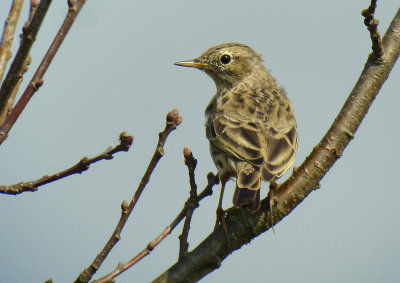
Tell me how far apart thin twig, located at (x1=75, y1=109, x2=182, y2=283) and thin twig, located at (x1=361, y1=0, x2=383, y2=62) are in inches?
73.4

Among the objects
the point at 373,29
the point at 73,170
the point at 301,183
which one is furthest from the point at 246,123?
the point at 73,170

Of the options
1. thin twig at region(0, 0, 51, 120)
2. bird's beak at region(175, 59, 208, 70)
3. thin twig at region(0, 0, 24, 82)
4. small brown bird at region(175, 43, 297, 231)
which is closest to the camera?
thin twig at region(0, 0, 51, 120)

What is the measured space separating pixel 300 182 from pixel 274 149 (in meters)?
1.39

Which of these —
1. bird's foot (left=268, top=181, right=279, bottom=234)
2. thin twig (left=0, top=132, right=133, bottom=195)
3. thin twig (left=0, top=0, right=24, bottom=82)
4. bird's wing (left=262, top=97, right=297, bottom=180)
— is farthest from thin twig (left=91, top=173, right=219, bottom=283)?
thin twig (left=0, top=0, right=24, bottom=82)

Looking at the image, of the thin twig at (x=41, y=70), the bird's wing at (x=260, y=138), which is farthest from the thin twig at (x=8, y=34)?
the bird's wing at (x=260, y=138)

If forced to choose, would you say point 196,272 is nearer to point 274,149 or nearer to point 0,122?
point 0,122

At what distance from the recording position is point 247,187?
545 cm

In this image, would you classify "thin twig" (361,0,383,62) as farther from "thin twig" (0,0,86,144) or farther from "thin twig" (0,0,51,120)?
"thin twig" (0,0,51,120)

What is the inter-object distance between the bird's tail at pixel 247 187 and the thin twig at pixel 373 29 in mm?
1464

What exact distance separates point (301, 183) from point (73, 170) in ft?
5.96

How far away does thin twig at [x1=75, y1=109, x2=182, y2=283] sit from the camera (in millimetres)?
3814

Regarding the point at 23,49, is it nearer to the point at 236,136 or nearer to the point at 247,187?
the point at 247,187

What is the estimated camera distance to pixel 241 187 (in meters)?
5.42

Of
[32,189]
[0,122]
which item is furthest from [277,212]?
[0,122]
